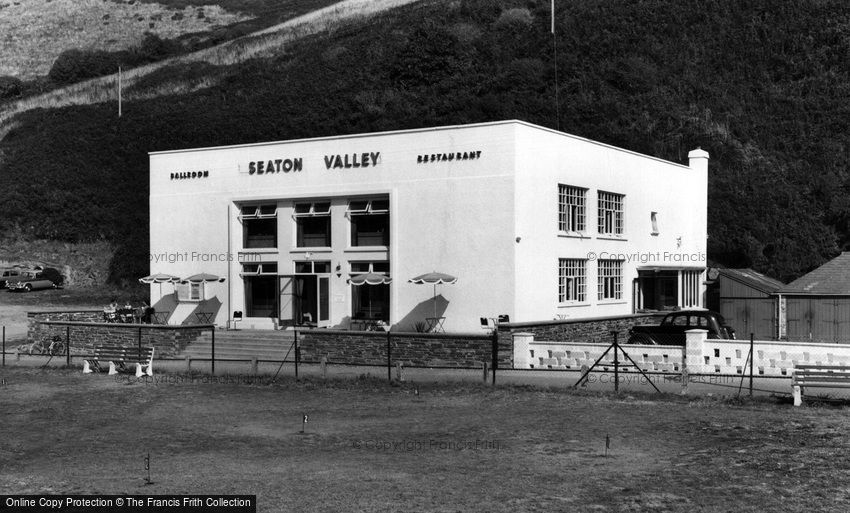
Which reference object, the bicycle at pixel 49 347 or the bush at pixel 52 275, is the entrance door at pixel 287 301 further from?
the bush at pixel 52 275

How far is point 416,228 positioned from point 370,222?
2333 millimetres

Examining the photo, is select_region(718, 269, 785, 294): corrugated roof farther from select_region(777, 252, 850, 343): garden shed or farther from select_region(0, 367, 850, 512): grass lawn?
select_region(0, 367, 850, 512): grass lawn

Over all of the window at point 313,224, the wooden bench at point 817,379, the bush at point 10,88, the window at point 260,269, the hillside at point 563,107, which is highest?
the bush at point 10,88

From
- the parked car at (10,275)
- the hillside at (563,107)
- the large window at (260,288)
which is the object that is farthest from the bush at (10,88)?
the large window at (260,288)

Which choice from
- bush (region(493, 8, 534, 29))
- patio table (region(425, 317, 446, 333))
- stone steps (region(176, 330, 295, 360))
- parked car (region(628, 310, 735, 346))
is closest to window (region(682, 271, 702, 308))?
parked car (region(628, 310, 735, 346))

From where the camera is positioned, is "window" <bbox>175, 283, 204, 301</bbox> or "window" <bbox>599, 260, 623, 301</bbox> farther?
"window" <bbox>175, 283, 204, 301</bbox>

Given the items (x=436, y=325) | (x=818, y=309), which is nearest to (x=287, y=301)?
(x=436, y=325)

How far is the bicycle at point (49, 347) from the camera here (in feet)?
104

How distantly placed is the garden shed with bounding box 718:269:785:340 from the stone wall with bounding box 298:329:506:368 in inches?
577

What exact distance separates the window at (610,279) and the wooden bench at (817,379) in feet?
59.0

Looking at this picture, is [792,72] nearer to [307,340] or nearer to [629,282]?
[629,282]

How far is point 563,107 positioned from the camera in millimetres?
69688

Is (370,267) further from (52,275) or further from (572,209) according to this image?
(52,275)

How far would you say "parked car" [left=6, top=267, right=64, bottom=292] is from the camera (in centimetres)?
5653
